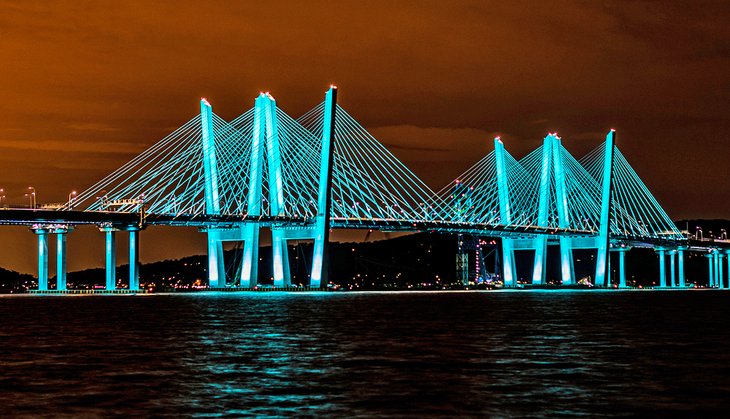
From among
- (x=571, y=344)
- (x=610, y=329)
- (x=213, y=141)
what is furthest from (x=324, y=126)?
(x=571, y=344)

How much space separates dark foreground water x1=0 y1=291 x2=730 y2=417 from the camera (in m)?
20.2

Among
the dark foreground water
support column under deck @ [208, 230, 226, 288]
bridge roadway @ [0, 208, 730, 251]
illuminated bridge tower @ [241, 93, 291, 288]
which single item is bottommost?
the dark foreground water

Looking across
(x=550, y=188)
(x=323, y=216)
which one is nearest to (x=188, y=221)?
(x=323, y=216)

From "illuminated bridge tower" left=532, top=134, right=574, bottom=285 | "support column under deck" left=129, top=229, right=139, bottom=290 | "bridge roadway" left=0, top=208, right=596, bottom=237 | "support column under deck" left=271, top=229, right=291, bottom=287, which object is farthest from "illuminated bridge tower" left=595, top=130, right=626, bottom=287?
"support column under deck" left=129, top=229, right=139, bottom=290

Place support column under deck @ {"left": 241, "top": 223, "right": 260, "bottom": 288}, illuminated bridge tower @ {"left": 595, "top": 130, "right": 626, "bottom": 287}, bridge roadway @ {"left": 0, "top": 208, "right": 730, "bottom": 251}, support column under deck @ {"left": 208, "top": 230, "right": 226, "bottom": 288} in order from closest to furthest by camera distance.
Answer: bridge roadway @ {"left": 0, "top": 208, "right": 730, "bottom": 251} < support column under deck @ {"left": 241, "top": 223, "right": 260, "bottom": 288} < support column under deck @ {"left": 208, "top": 230, "right": 226, "bottom": 288} < illuminated bridge tower @ {"left": 595, "top": 130, "right": 626, "bottom": 287}

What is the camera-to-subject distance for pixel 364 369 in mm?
26297

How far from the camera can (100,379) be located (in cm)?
2403

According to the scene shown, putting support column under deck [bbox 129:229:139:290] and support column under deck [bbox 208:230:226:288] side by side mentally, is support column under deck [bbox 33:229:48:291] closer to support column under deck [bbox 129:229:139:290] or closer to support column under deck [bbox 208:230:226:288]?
support column under deck [bbox 129:229:139:290]

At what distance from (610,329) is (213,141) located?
45027mm

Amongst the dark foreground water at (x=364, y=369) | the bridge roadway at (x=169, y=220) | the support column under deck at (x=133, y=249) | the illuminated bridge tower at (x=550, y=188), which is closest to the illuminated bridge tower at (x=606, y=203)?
the illuminated bridge tower at (x=550, y=188)

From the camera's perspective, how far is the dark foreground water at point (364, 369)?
66.3ft

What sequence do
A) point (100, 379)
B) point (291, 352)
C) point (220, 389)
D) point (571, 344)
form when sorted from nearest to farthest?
point (220, 389)
point (100, 379)
point (291, 352)
point (571, 344)

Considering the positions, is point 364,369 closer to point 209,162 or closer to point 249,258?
point 209,162

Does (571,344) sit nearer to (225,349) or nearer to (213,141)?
(225,349)
